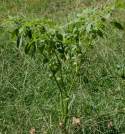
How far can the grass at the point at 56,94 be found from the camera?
3299 millimetres

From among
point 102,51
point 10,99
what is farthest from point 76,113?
point 102,51

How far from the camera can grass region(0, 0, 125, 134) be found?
3.30 meters

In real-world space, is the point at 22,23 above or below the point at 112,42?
above

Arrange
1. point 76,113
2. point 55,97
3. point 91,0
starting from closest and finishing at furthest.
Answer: point 76,113, point 55,97, point 91,0

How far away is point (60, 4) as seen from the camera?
8.93 meters

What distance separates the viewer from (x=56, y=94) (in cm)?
382

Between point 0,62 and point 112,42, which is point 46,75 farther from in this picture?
point 112,42

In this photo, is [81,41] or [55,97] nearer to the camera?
[81,41]

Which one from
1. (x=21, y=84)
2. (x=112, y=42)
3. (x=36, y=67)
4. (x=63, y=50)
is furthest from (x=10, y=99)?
(x=112, y=42)

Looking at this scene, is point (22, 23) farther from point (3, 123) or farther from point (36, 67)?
point (36, 67)

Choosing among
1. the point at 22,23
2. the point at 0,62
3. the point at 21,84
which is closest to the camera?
the point at 22,23

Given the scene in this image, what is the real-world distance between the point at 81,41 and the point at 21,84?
1.12m

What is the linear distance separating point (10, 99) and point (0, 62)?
70cm

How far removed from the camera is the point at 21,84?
4074mm
